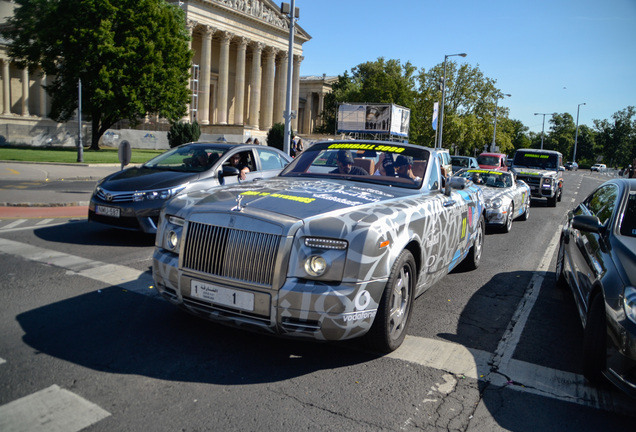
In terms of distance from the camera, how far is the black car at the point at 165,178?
8.25m

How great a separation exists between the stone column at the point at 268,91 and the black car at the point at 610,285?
68135 millimetres

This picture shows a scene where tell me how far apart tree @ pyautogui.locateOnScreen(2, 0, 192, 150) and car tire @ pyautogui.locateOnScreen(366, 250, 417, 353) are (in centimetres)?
3861

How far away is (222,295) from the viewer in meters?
3.86

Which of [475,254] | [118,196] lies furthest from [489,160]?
[118,196]

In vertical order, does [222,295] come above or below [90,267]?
above

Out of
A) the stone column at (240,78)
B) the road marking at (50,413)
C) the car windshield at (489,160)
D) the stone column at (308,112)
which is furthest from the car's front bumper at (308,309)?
the stone column at (308,112)

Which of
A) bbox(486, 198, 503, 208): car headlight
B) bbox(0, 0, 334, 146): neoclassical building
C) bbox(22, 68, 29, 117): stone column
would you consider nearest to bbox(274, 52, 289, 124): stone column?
bbox(0, 0, 334, 146): neoclassical building

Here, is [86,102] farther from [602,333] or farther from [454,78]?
[602,333]

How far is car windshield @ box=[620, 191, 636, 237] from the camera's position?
437 centimetres

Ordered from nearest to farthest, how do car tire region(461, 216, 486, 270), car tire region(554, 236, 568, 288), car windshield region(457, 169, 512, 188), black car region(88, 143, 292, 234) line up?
car tire region(554, 236, 568, 288), car tire region(461, 216, 486, 270), black car region(88, 143, 292, 234), car windshield region(457, 169, 512, 188)

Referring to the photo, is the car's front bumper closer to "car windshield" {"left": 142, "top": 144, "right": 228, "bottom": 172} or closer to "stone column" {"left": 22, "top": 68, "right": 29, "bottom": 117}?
"car windshield" {"left": 142, "top": 144, "right": 228, "bottom": 172}

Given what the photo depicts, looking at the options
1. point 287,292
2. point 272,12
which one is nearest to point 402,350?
point 287,292

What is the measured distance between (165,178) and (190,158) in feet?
2.60

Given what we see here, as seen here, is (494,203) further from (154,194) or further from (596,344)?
(596,344)
